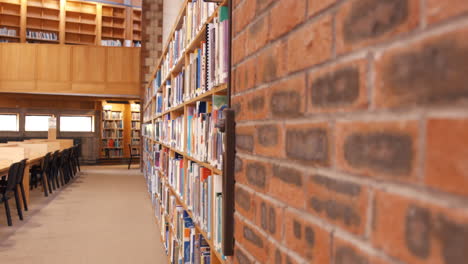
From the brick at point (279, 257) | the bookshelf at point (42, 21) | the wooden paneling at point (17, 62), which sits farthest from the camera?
the bookshelf at point (42, 21)

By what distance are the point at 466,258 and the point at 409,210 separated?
0.08 metres

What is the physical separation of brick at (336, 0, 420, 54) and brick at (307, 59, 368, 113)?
0.10ft

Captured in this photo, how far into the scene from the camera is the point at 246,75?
1012 mm

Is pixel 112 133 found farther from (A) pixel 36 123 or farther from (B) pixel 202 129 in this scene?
(B) pixel 202 129

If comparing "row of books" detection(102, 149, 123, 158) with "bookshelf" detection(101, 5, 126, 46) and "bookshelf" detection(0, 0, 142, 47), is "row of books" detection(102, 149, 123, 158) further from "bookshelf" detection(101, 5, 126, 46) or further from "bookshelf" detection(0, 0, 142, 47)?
"bookshelf" detection(101, 5, 126, 46)

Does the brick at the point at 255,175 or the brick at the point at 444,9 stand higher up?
the brick at the point at 444,9

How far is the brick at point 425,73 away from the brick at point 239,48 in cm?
59

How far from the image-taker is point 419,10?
42 centimetres

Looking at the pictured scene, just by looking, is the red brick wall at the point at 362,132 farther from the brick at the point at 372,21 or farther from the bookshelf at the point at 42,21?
the bookshelf at the point at 42,21

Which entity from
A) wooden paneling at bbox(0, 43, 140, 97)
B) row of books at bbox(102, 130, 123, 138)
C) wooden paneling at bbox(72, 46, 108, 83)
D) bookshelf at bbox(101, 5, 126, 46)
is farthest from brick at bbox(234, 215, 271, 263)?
Answer: bookshelf at bbox(101, 5, 126, 46)

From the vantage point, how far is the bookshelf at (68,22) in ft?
43.2

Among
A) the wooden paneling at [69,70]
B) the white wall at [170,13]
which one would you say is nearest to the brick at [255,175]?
the white wall at [170,13]

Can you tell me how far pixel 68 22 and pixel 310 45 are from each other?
1536 centimetres

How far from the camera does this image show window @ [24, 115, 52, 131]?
1391 centimetres
